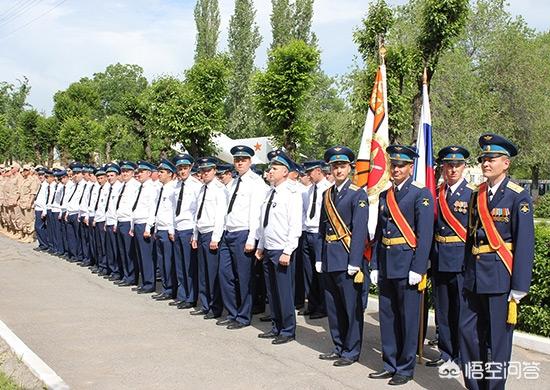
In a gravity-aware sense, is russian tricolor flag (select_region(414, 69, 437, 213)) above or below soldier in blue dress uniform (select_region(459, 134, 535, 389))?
above

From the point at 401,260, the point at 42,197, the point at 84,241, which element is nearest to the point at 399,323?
the point at 401,260

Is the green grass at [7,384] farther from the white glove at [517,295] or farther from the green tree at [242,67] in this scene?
the green tree at [242,67]

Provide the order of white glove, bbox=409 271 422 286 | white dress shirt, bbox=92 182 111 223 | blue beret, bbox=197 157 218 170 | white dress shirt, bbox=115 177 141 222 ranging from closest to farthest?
white glove, bbox=409 271 422 286 → blue beret, bbox=197 157 218 170 → white dress shirt, bbox=115 177 141 222 → white dress shirt, bbox=92 182 111 223

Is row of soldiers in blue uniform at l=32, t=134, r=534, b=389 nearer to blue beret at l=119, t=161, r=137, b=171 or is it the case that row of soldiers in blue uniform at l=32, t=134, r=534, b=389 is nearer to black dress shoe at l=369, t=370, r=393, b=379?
black dress shoe at l=369, t=370, r=393, b=379

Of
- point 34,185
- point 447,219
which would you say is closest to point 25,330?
point 447,219

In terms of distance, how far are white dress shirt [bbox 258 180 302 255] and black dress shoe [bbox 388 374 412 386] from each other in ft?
6.19

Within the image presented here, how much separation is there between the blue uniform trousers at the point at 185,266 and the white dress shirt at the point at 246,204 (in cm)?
121

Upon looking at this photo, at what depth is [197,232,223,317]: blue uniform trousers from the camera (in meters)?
7.94

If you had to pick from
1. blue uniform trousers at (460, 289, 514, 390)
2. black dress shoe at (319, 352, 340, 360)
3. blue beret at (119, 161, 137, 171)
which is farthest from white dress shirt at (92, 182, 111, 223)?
blue uniform trousers at (460, 289, 514, 390)

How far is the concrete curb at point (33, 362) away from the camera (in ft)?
16.5

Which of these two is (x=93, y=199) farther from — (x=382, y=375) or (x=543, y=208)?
(x=543, y=208)

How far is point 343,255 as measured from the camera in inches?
234

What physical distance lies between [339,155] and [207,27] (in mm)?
39360

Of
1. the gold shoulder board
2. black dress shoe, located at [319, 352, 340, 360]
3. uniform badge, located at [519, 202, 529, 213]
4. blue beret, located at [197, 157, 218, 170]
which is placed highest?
blue beret, located at [197, 157, 218, 170]
